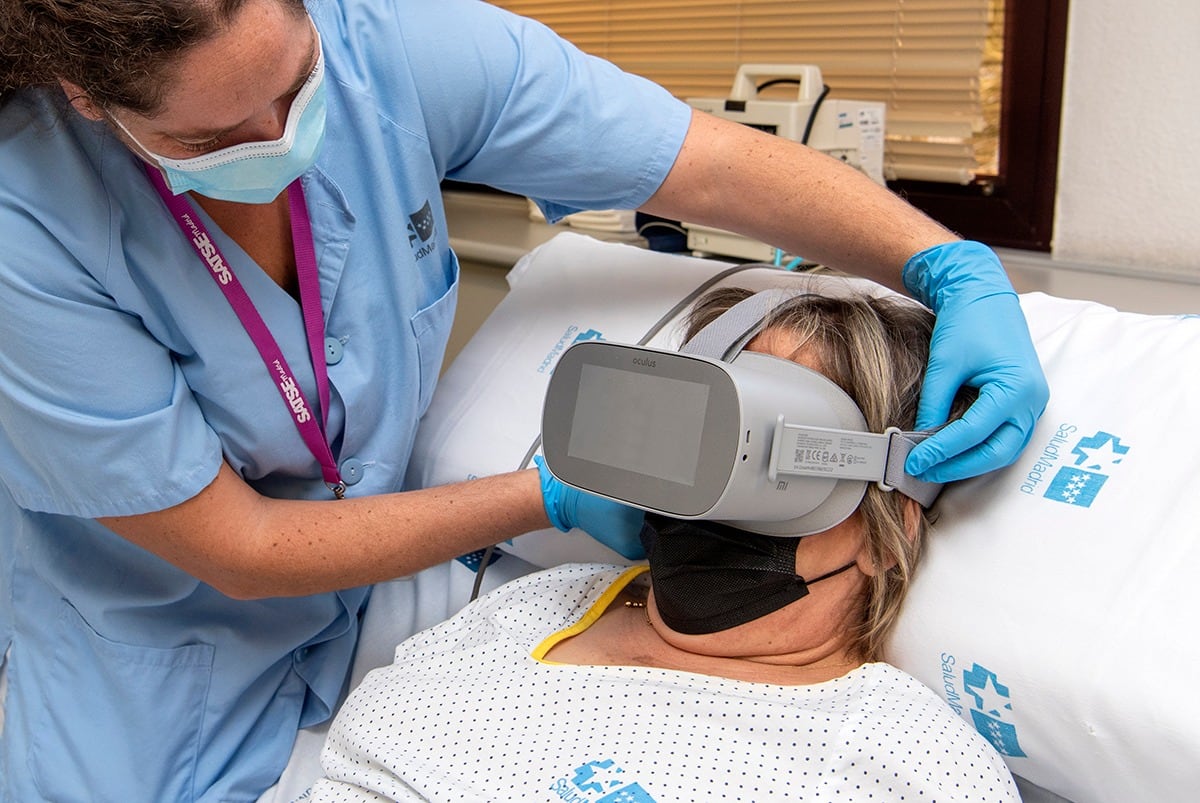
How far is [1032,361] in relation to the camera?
3.60ft

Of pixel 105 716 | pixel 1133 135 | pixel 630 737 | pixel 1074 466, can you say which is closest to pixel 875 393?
pixel 1074 466

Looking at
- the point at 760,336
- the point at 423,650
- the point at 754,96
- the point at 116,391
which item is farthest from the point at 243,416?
the point at 754,96

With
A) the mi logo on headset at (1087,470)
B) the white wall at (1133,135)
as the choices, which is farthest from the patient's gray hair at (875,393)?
the white wall at (1133,135)

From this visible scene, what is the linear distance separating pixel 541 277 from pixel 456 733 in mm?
837

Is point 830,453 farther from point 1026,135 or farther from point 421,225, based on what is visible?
point 1026,135

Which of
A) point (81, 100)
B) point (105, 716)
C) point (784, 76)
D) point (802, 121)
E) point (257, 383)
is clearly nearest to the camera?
point (81, 100)

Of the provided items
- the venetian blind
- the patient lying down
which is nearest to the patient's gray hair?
the patient lying down

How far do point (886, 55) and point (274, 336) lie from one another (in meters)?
1.65

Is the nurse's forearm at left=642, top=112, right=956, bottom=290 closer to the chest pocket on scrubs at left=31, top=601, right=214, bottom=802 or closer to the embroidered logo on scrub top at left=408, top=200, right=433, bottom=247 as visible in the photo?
the embroidered logo on scrub top at left=408, top=200, right=433, bottom=247

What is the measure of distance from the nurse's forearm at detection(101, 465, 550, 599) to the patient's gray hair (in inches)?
15.7

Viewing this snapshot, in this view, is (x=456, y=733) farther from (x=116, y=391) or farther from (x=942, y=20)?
(x=942, y=20)

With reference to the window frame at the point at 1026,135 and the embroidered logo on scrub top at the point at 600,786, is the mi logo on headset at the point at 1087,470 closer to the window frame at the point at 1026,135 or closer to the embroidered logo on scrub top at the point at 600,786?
the embroidered logo on scrub top at the point at 600,786

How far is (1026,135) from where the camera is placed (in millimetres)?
2084

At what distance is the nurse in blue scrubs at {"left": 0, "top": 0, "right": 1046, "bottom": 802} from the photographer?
1033 millimetres
